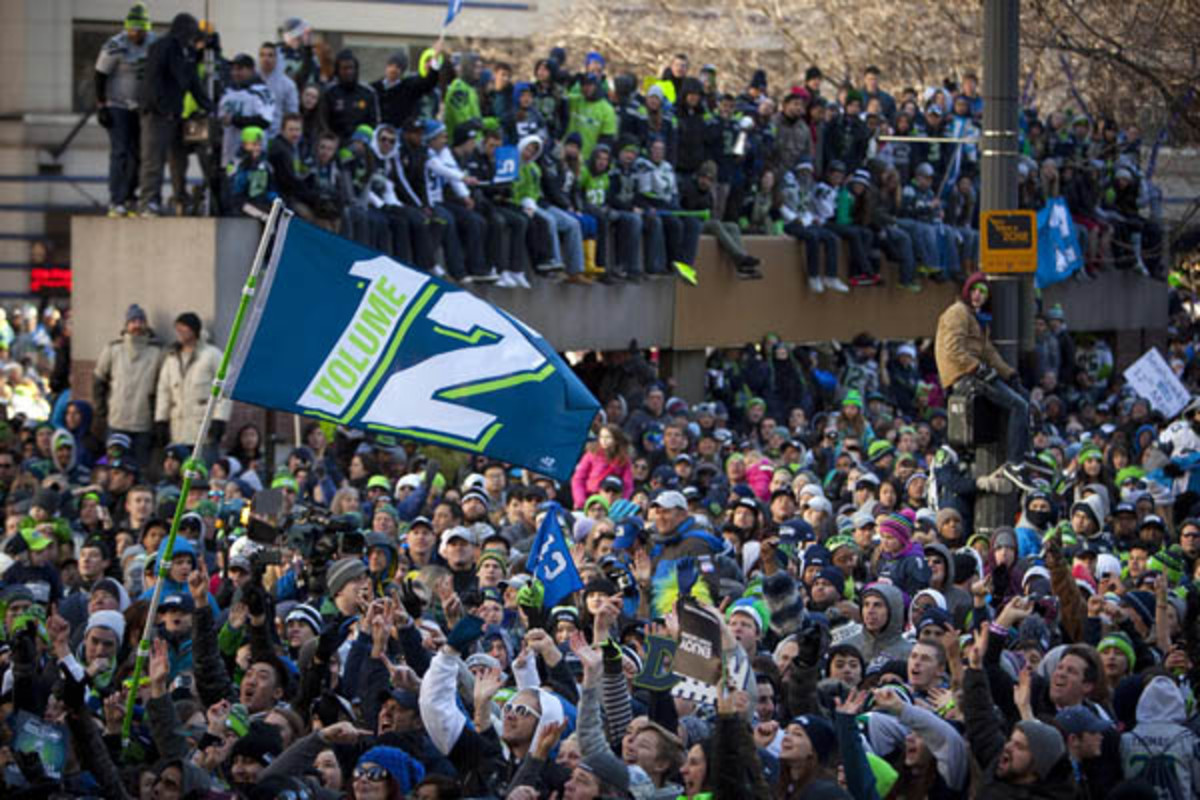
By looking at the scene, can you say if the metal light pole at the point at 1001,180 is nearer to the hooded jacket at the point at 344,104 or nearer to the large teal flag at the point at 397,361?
the large teal flag at the point at 397,361

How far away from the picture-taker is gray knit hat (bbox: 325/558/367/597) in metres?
12.4

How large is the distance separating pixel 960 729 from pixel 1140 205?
973 inches

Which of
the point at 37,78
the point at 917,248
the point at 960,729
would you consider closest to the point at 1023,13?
the point at 917,248

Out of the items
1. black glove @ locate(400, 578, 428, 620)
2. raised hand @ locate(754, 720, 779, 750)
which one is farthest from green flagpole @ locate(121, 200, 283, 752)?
raised hand @ locate(754, 720, 779, 750)

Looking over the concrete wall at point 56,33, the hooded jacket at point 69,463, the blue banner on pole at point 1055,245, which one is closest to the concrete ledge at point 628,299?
the blue banner on pole at point 1055,245

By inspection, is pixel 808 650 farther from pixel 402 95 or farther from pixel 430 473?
pixel 402 95

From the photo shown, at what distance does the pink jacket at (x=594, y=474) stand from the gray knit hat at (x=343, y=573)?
624 centimetres

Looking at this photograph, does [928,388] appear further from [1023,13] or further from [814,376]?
[1023,13]

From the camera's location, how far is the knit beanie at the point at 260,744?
383 inches

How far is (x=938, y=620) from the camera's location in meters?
11.3

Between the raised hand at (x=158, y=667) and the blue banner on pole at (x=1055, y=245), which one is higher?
the blue banner on pole at (x=1055, y=245)

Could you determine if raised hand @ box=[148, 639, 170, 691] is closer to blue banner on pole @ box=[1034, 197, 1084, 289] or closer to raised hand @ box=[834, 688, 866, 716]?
raised hand @ box=[834, 688, 866, 716]

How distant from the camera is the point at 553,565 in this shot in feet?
42.0

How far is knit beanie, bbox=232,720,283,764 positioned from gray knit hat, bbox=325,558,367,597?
245cm
